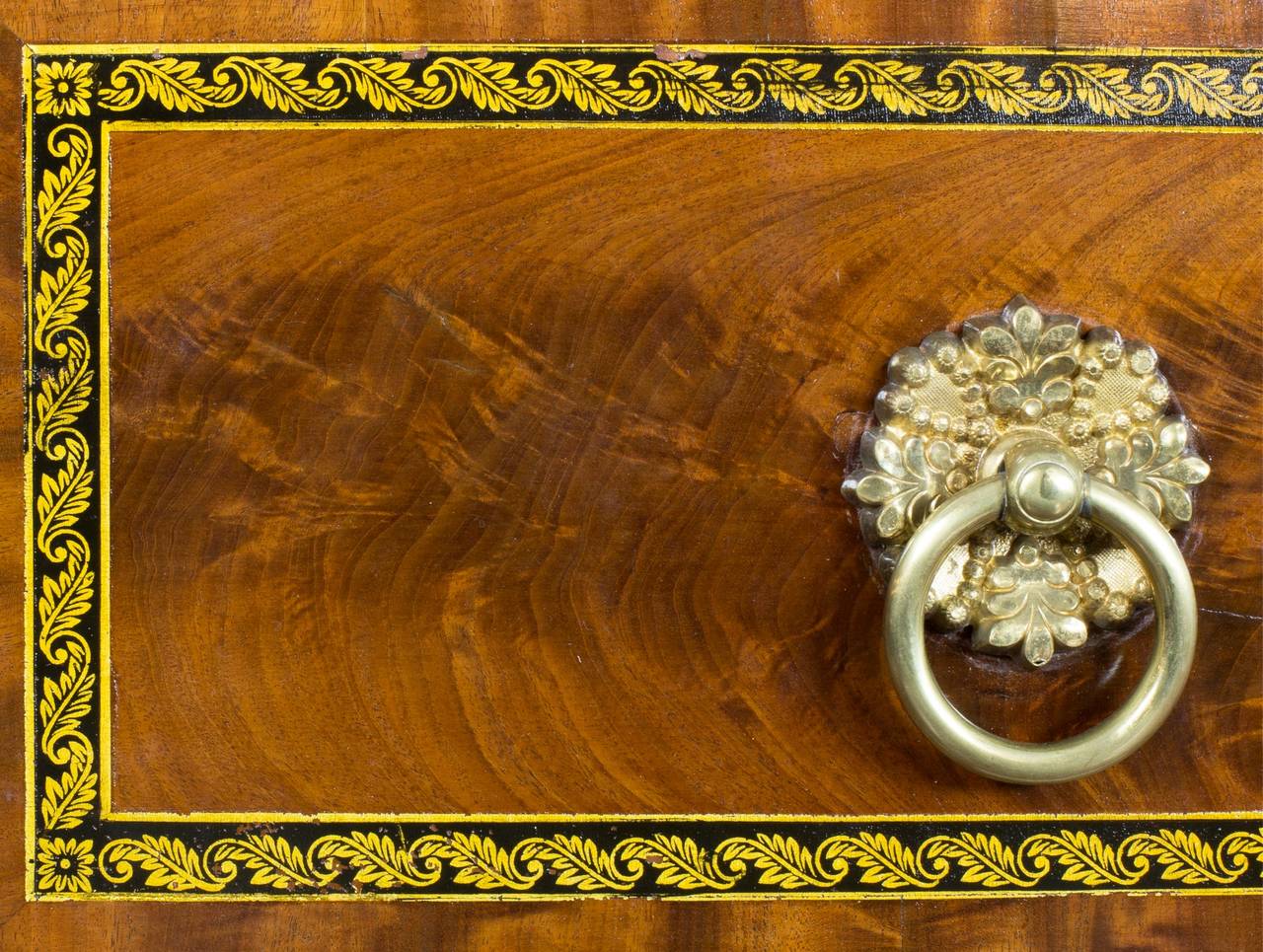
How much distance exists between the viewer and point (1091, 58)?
1.67 ft

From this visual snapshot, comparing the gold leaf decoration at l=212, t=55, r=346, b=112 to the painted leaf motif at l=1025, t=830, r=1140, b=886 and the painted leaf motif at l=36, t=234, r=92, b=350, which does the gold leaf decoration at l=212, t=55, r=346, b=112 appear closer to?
the painted leaf motif at l=36, t=234, r=92, b=350

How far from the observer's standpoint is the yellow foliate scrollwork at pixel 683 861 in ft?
1.68

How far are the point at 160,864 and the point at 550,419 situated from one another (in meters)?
0.26

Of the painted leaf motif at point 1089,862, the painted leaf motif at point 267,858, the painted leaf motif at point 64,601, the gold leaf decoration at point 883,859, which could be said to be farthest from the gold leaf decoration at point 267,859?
the painted leaf motif at point 1089,862

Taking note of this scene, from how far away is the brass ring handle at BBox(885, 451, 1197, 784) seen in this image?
460 mm

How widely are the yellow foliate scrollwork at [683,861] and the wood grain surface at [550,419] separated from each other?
16 millimetres

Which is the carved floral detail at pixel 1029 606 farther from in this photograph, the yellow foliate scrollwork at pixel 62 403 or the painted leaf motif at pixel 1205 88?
the yellow foliate scrollwork at pixel 62 403

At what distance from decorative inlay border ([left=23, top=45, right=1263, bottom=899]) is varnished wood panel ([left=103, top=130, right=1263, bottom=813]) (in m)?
0.01

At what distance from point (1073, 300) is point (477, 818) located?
1.13 feet

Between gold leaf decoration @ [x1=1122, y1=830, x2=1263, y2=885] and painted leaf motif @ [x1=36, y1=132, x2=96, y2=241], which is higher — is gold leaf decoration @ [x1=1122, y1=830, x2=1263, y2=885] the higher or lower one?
the lower one

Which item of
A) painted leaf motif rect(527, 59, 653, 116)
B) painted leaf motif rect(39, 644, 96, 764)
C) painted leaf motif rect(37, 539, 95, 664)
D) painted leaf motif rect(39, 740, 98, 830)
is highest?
painted leaf motif rect(527, 59, 653, 116)

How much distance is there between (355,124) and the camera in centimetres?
51

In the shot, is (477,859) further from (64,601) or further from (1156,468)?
(1156,468)

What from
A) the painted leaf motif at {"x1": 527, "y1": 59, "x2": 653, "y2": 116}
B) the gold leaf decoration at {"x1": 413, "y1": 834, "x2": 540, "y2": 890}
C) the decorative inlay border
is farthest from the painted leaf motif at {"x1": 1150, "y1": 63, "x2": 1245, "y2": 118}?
the gold leaf decoration at {"x1": 413, "y1": 834, "x2": 540, "y2": 890}
